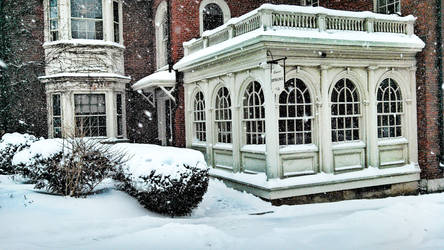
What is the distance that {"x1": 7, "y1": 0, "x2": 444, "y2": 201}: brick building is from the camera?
14.0m

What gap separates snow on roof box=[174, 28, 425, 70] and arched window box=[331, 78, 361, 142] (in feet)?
4.10

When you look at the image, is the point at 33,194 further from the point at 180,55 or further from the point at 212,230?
the point at 180,55

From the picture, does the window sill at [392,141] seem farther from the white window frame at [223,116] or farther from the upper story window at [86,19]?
the upper story window at [86,19]

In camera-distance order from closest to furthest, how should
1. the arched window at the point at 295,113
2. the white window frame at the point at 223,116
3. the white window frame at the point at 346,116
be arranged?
the arched window at the point at 295,113
the white window frame at the point at 346,116
the white window frame at the point at 223,116

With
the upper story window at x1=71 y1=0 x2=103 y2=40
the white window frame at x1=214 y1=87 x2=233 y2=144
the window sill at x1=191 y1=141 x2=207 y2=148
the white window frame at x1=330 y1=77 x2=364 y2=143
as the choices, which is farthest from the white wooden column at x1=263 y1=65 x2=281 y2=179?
the upper story window at x1=71 y1=0 x2=103 y2=40

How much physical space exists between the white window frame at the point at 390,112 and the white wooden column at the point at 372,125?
383 millimetres

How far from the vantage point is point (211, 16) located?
14.7 metres

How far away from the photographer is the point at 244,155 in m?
10.7

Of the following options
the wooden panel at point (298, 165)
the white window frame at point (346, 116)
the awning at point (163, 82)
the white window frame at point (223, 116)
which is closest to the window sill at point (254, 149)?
the wooden panel at point (298, 165)

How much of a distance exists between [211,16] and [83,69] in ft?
18.0

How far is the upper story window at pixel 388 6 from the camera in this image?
12414mm

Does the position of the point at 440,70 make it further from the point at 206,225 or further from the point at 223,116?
the point at 206,225

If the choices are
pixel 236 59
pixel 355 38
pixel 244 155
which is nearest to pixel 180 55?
pixel 236 59

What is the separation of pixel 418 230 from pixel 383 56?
5654 millimetres
